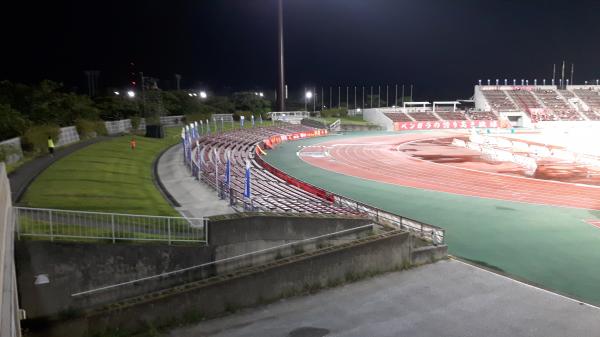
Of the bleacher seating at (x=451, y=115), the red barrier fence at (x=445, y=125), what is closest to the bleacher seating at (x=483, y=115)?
the bleacher seating at (x=451, y=115)

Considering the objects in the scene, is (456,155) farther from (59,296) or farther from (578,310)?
(59,296)

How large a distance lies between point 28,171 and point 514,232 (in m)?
21.3

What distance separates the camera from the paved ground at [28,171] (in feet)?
57.7

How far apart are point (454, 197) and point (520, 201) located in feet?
10.6

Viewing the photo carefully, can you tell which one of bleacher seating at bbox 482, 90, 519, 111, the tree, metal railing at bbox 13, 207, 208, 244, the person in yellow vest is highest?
bleacher seating at bbox 482, 90, 519, 111

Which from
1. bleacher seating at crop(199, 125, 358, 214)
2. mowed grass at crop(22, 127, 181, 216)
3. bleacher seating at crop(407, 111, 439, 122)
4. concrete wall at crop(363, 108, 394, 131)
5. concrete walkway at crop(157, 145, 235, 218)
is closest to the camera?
mowed grass at crop(22, 127, 181, 216)

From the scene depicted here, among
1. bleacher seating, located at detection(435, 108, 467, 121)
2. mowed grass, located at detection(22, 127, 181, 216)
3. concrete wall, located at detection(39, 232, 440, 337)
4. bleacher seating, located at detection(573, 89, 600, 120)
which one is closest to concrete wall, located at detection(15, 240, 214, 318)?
concrete wall, located at detection(39, 232, 440, 337)

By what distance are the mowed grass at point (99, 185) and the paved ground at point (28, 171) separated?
1.13 ft

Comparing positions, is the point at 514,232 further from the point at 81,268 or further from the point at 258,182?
the point at 81,268

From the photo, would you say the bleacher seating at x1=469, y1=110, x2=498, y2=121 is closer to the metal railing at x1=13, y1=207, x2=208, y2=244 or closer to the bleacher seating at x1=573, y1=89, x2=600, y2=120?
the bleacher seating at x1=573, y1=89, x2=600, y2=120

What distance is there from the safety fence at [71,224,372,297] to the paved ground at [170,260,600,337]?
2.02m

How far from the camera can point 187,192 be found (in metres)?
23.0

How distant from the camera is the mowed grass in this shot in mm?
16625

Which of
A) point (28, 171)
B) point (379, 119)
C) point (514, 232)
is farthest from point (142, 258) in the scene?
point (379, 119)
